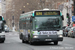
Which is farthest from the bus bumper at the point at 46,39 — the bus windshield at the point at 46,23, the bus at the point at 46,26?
the bus windshield at the point at 46,23

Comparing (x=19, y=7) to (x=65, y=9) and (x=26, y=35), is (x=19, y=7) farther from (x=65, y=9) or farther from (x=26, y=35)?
(x=26, y=35)

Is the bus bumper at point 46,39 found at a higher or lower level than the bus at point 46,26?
lower

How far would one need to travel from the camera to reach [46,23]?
22.1m

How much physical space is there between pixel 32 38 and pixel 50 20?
1914 millimetres

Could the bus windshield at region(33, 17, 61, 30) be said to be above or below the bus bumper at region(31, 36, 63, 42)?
above

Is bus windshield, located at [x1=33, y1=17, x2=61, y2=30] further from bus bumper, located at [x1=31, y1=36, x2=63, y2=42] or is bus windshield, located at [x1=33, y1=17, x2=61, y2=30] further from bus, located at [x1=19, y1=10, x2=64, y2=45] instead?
bus bumper, located at [x1=31, y1=36, x2=63, y2=42]

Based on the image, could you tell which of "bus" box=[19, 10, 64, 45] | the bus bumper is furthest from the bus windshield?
the bus bumper

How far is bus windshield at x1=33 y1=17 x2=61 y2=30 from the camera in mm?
22031

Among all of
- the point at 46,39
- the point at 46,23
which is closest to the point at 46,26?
the point at 46,23

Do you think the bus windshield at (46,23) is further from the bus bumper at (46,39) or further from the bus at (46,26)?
the bus bumper at (46,39)

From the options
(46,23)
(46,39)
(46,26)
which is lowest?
(46,39)

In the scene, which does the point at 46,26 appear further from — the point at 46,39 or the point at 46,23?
the point at 46,39

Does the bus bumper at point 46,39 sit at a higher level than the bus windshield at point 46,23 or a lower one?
lower

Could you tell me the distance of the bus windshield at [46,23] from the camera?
22031 mm
